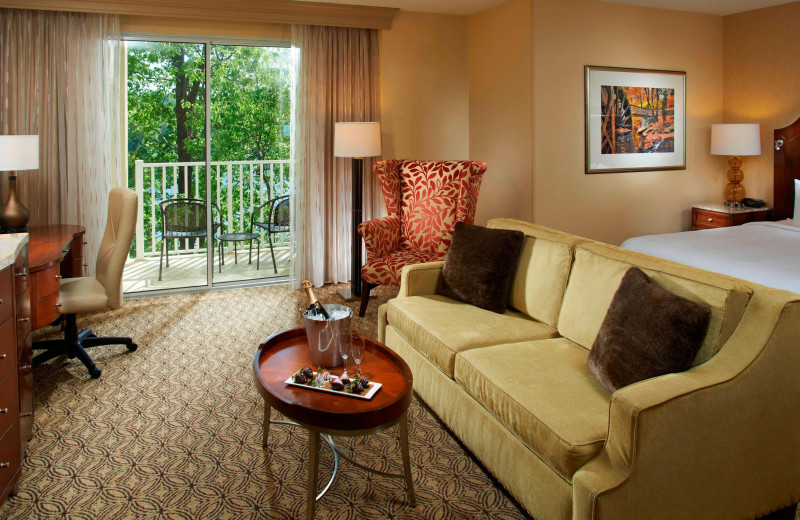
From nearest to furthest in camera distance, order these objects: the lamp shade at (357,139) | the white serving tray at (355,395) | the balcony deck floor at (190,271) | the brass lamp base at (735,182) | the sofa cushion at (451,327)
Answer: the white serving tray at (355,395) → the sofa cushion at (451,327) → the lamp shade at (357,139) → the balcony deck floor at (190,271) → the brass lamp base at (735,182)

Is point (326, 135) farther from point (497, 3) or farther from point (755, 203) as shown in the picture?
point (755, 203)

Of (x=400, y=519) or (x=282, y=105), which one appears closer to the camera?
(x=400, y=519)

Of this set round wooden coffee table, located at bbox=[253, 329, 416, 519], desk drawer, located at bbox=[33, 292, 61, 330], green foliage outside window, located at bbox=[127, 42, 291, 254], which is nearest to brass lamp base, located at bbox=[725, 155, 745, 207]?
green foliage outside window, located at bbox=[127, 42, 291, 254]

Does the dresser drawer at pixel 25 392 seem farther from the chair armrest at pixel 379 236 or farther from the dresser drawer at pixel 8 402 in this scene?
the chair armrest at pixel 379 236

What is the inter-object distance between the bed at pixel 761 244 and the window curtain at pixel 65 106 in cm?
417

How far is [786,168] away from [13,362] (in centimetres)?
590

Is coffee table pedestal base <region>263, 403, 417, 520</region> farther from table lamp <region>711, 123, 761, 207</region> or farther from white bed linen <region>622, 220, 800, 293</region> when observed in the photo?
table lamp <region>711, 123, 761, 207</region>

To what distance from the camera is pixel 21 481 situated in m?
2.42

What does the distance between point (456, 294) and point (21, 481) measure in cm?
215

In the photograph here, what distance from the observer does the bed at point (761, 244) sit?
133 inches

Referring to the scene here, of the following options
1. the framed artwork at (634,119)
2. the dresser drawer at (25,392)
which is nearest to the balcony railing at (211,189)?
the framed artwork at (634,119)

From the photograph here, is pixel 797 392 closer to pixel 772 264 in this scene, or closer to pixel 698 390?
pixel 698 390

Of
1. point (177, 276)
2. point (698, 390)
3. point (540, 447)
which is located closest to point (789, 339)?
point (698, 390)

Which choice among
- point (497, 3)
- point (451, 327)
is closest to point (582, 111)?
point (497, 3)
